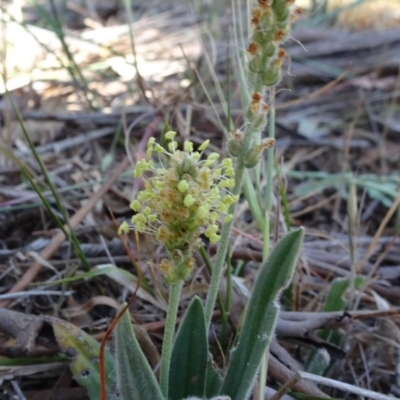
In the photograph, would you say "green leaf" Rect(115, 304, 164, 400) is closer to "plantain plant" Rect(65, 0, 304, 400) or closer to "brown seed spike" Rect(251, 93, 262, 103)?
"plantain plant" Rect(65, 0, 304, 400)

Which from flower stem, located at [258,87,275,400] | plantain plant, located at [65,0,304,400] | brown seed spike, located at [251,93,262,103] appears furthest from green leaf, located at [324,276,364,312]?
brown seed spike, located at [251,93,262,103]

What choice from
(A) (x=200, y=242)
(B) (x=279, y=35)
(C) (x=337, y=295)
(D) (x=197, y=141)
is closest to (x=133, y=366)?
(A) (x=200, y=242)

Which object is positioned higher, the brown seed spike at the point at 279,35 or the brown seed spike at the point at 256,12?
the brown seed spike at the point at 256,12

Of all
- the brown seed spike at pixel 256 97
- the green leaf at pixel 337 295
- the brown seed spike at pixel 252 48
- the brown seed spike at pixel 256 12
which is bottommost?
the green leaf at pixel 337 295

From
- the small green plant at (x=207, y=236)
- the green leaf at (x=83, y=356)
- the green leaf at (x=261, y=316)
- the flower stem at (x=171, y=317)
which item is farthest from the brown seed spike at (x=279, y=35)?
the green leaf at (x=83, y=356)

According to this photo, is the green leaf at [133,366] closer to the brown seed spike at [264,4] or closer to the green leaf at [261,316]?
the green leaf at [261,316]

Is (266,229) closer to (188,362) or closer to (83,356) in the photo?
(188,362)

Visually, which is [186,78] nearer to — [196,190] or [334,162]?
[334,162]
